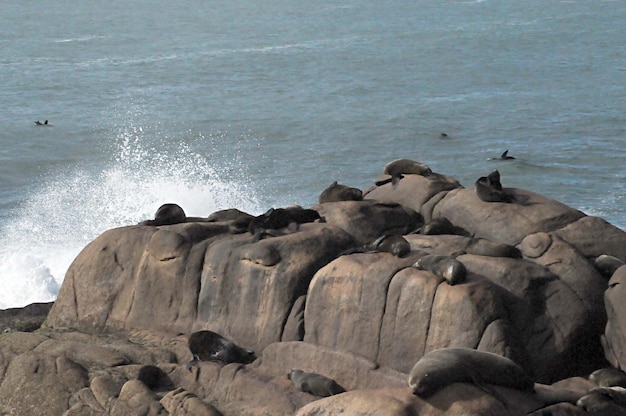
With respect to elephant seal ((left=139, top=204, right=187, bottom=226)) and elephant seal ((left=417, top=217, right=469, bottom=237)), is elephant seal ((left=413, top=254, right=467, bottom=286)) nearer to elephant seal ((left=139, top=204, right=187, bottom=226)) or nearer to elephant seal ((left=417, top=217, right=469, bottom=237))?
elephant seal ((left=417, top=217, right=469, bottom=237))

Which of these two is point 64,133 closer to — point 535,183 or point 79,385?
point 535,183

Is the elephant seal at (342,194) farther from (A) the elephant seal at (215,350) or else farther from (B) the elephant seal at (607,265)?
(B) the elephant seal at (607,265)

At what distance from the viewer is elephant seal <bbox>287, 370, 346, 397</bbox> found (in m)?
13.5

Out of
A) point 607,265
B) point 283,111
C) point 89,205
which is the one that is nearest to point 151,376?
point 607,265

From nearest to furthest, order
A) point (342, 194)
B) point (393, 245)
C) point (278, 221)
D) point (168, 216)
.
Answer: point (393, 245), point (278, 221), point (342, 194), point (168, 216)

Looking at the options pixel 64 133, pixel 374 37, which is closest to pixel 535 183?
pixel 64 133

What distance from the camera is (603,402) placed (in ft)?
40.2

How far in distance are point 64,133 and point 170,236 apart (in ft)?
94.1

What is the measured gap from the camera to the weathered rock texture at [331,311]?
13727mm

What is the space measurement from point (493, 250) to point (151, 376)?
4802 millimetres

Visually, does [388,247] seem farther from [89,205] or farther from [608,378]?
[89,205]

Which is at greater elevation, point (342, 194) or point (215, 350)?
point (342, 194)

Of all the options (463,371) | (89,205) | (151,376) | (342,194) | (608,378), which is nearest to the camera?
(463,371)

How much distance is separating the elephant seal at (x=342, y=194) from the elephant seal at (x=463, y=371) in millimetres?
5081
